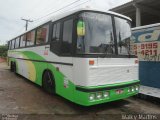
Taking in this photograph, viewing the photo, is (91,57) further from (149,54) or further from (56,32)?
(149,54)

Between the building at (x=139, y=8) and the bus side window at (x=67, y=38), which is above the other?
the building at (x=139, y=8)

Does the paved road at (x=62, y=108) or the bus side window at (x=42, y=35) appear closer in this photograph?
the paved road at (x=62, y=108)

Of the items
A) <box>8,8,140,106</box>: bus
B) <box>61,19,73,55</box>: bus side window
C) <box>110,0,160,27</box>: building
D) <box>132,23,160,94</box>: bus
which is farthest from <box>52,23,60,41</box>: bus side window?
<box>110,0,160,27</box>: building

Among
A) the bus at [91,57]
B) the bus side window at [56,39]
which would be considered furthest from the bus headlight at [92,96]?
the bus side window at [56,39]

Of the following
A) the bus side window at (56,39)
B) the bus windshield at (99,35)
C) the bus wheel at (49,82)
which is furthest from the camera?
the bus wheel at (49,82)

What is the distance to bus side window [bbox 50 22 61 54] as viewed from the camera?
5982 millimetres

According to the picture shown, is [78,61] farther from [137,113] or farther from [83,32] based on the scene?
[137,113]

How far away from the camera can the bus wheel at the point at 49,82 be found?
21.4 ft

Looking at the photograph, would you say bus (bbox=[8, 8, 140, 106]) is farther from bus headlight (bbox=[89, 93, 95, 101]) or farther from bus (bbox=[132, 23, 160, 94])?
bus (bbox=[132, 23, 160, 94])

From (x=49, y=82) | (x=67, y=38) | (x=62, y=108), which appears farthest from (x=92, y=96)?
(x=49, y=82)

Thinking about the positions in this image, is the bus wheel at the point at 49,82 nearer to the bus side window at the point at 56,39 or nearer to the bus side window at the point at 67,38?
the bus side window at the point at 56,39

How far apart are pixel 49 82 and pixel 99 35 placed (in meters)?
2.73

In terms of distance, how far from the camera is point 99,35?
16.7 ft

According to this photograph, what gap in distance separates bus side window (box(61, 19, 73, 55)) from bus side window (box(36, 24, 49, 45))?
149cm
